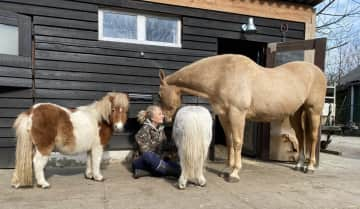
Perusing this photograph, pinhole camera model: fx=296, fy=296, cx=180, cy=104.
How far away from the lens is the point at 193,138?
3.50 metres

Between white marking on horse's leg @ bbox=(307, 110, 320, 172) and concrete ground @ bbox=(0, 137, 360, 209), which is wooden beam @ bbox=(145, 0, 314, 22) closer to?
white marking on horse's leg @ bbox=(307, 110, 320, 172)

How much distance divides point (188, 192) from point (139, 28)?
308 centimetres

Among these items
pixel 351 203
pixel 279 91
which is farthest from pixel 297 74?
pixel 351 203

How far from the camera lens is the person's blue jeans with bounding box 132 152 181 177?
407 cm

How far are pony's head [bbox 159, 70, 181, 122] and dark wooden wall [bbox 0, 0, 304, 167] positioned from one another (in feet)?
3.15

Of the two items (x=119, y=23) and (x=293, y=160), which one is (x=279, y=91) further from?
(x=119, y=23)

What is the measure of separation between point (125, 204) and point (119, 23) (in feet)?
10.6

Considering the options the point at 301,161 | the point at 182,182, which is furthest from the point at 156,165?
the point at 301,161

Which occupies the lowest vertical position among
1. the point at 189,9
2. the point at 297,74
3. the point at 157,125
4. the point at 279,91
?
the point at 157,125

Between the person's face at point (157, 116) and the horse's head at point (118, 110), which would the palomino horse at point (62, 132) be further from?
the person's face at point (157, 116)

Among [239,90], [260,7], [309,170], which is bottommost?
[309,170]

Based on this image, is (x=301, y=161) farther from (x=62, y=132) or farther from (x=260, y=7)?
(x=62, y=132)

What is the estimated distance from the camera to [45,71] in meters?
4.71

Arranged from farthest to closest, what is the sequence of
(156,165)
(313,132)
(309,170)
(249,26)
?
(249,26) < (313,132) < (309,170) < (156,165)
